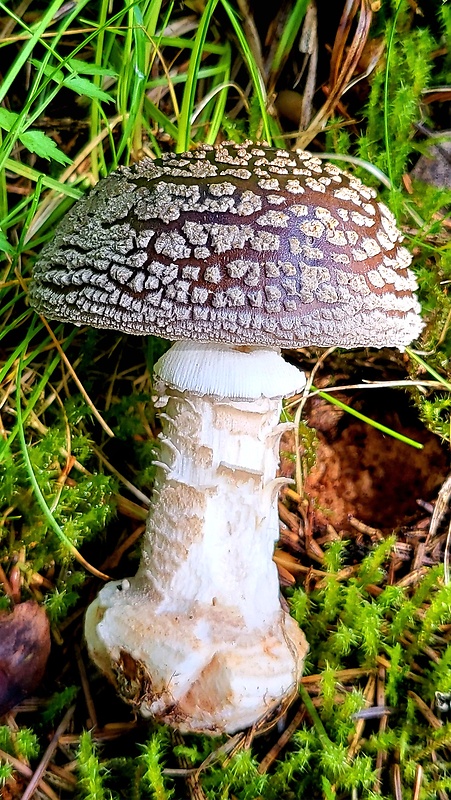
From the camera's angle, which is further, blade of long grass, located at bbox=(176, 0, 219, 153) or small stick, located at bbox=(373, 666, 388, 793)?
blade of long grass, located at bbox=(176, 0, 219, 153)

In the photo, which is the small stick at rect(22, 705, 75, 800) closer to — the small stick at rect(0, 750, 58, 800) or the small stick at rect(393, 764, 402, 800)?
the small stick at rect(0, 750, 58, 800)

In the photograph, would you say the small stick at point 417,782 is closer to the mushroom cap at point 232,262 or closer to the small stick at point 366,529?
the small stick at point 366,529

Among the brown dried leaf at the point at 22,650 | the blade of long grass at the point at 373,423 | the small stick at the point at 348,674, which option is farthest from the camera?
the blade of long grass at the point at 373,423

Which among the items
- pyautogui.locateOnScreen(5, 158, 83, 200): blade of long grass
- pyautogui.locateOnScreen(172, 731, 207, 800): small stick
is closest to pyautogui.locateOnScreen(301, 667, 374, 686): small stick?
pyautogui.locateOnScreen(172, 731, 207, 800): small stick

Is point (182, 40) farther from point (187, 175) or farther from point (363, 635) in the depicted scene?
point (363, 635)

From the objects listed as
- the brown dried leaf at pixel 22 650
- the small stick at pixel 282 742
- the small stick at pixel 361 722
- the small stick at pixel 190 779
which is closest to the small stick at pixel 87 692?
the brown dried leaf at pixel 22 650

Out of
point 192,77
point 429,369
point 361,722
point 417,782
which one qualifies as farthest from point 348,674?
point 192,77

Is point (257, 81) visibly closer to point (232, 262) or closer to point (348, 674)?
point (232, 262)
